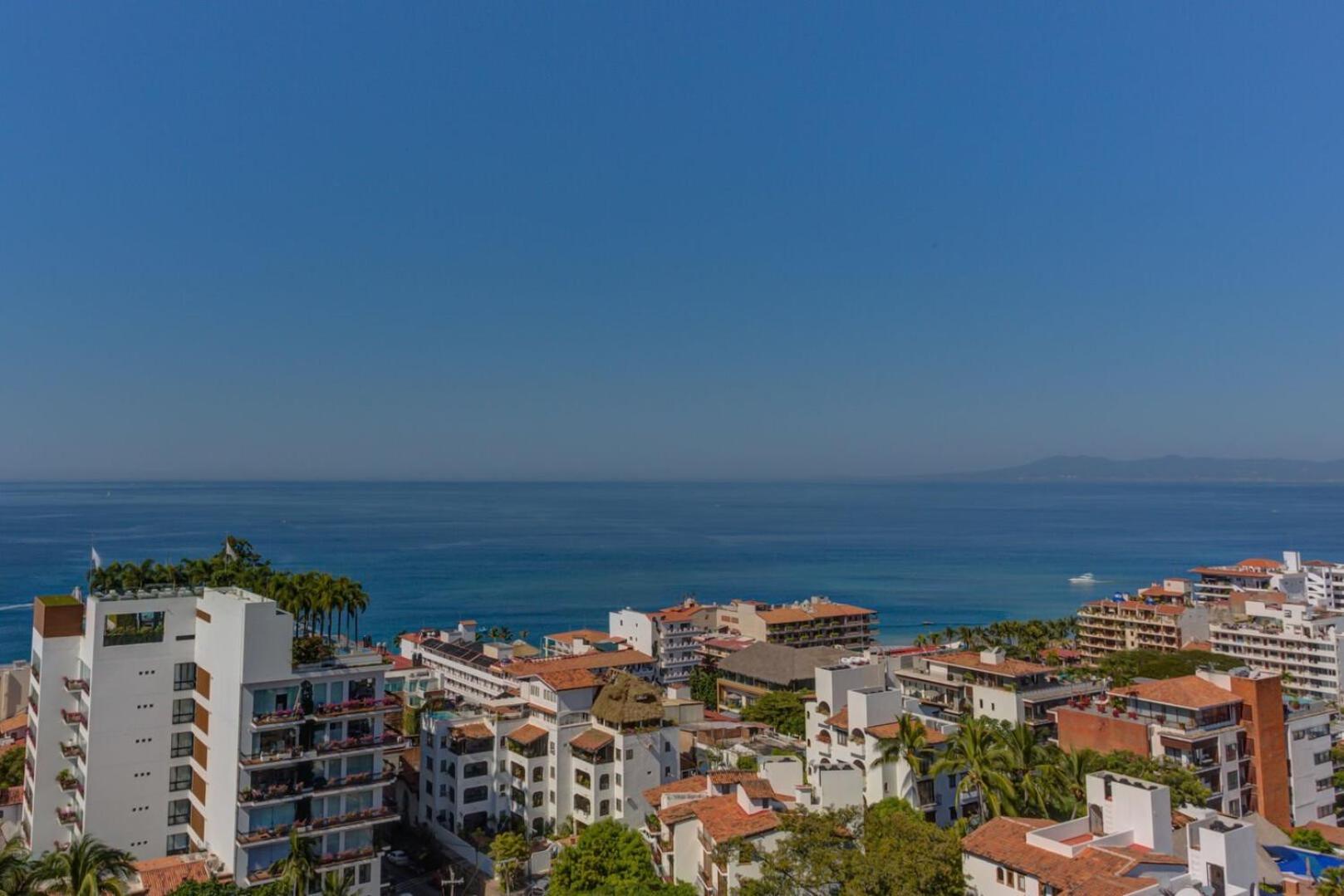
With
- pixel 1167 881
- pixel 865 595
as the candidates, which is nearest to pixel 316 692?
pixel 1167 881

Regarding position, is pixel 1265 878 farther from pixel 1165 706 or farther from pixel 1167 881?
pixel 1165 706

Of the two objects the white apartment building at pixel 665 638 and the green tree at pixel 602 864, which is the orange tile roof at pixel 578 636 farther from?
the green tree at pixel 602 864

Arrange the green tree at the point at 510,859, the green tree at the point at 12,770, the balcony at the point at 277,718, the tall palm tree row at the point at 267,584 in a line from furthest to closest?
the tall palm tree row at the point at 267,584
the green tree at the point at 12,770
the green tree at the point at 510,859
the balcony at the point at 277,718

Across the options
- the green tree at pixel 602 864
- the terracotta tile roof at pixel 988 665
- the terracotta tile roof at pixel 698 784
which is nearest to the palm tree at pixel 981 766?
the terracotta tile roof at pixel 698 784

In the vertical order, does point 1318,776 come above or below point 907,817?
below

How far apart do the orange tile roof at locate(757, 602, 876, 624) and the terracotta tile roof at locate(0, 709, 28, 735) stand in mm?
63218

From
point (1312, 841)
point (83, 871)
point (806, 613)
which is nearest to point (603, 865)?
point (83, 871)

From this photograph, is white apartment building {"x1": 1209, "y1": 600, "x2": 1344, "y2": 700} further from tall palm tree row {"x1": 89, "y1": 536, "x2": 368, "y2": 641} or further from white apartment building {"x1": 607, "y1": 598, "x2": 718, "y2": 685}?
tall palm tree row {"x1": 89, "y1": 536, "x2": 368, "y2": 641}

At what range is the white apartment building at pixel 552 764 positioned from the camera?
1756 inches

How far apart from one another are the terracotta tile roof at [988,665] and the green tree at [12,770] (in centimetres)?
5343

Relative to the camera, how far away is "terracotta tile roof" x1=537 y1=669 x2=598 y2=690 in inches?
1863

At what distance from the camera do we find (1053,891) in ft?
84.3

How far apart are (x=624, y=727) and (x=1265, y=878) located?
2670 centimetres

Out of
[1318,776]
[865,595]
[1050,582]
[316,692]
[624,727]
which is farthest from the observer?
[1050,582]
